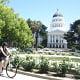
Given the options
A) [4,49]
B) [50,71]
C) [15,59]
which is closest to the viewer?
[4,49]

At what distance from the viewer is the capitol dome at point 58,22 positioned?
17556 cm

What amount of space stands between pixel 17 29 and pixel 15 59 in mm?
34531

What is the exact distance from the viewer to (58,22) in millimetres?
178625

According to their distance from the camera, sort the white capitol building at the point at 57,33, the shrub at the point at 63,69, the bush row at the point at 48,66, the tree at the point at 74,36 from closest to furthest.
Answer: the shrub at the point at 63,69 < the bush row at the point at 48,66 < the tree at the point at 74,36 < the white capitol building at the point at 57,33

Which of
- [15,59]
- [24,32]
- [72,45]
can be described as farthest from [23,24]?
[72,45]

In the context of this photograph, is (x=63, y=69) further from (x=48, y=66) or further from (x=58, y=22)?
(x=58, y=22)

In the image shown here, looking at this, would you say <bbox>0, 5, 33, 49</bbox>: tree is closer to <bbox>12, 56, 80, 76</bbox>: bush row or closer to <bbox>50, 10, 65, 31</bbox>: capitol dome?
<bbox>12, 56, 80, 76</bbox>: bush row

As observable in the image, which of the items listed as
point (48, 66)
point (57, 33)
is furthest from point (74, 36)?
point (48, 66)

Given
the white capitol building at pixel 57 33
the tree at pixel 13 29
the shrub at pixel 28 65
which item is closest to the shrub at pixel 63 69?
the shrub at pixel 28 65

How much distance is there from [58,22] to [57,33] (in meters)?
7.82

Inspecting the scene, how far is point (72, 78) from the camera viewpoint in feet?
52.7

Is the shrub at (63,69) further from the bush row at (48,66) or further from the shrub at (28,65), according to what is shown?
the shrub at (28,65)

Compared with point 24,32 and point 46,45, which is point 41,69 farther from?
point 46,45

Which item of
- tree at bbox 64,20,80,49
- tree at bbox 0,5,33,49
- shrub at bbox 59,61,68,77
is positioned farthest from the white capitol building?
shrub at bbox 59,61,68,77
